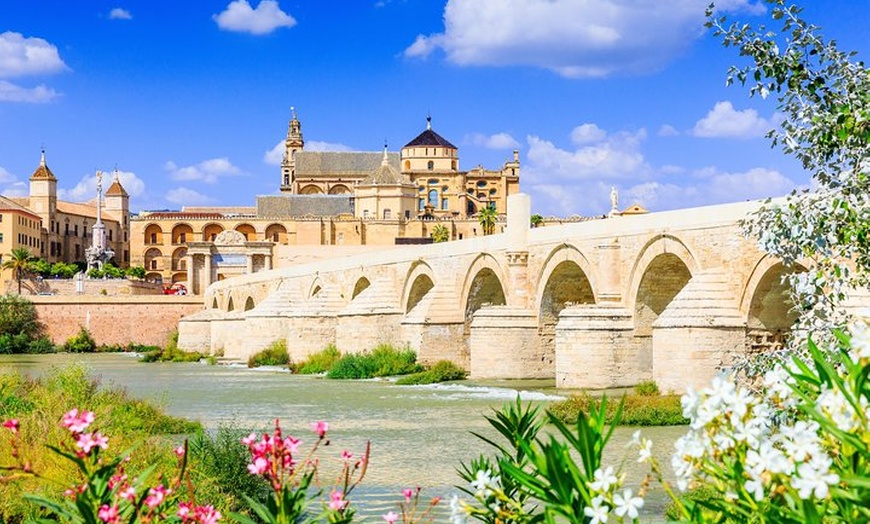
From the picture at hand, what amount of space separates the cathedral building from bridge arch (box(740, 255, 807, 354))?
6068cm

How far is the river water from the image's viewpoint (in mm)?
13203

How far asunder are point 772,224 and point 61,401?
9.01 m

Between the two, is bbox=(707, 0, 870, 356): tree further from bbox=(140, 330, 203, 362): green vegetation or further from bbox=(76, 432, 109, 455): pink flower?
bbox=(140, 330, 203, 362): green vegetation

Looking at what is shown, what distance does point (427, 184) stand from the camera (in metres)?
102

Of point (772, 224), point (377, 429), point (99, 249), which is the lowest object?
point (377, 429)

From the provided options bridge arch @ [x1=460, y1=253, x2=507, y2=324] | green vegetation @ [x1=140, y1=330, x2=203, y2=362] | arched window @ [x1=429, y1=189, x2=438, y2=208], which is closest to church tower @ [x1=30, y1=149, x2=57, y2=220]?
arched window @ [x1=429, y1=189, x2=438, y2=208]

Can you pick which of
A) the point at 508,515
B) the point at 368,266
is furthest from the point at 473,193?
the point at 508,515

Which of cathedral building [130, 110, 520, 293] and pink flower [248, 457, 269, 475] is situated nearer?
pink flower [248, 457, 269, 475]

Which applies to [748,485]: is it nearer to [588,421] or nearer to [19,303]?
[588,421]

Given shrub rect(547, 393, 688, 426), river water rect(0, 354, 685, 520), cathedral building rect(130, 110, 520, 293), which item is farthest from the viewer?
cathedral building rect(130, 110, 520, 293)

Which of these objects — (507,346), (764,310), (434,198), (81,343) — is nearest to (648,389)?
(764,310)

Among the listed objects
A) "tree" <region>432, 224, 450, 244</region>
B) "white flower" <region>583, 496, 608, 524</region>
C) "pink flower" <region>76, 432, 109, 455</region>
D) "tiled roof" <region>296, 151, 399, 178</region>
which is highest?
"tiled roof" <region>296, 151, 399, 178</region>

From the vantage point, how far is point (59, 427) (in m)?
10.9

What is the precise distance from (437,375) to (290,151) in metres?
91.8
